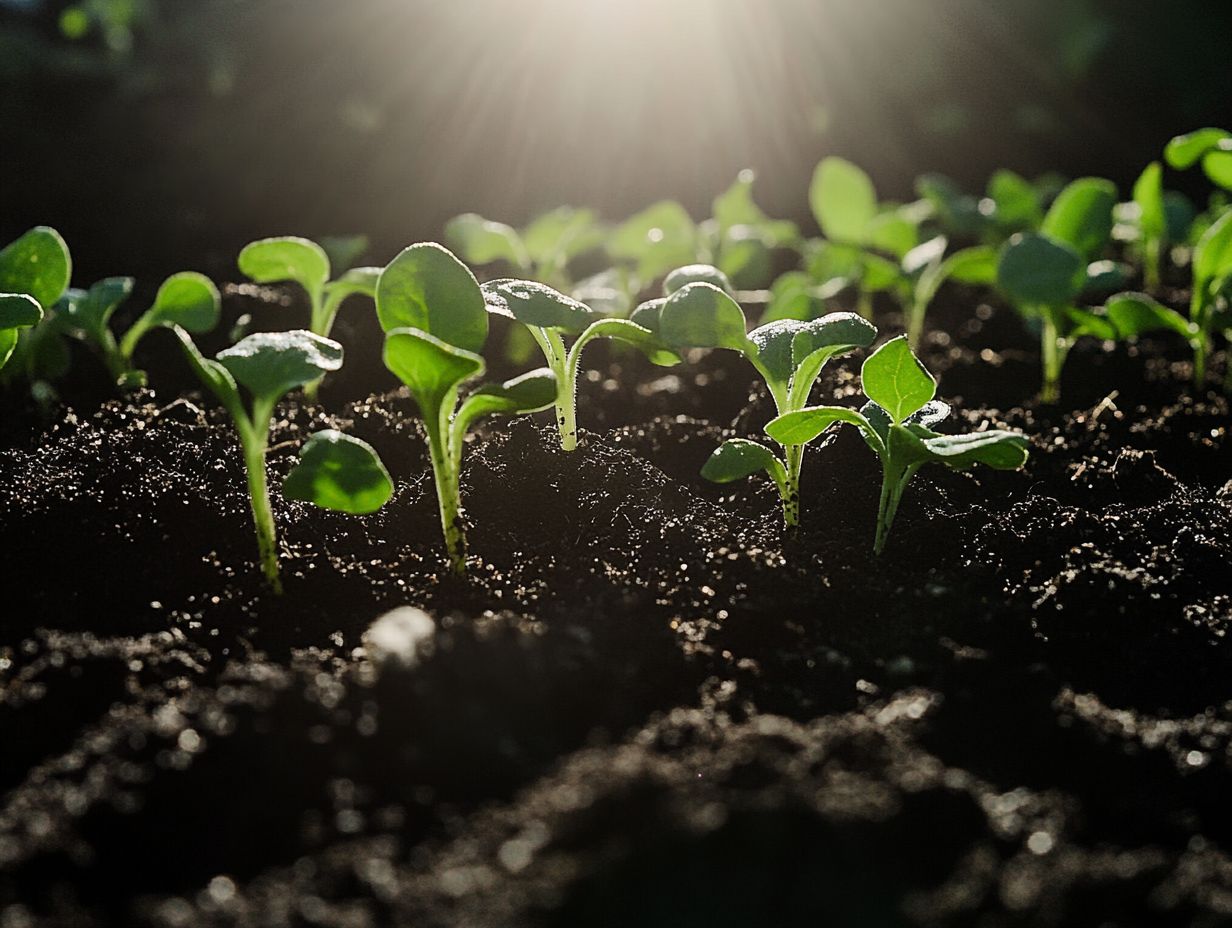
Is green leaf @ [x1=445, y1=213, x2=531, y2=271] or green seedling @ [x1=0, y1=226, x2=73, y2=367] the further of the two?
green leaf @ [x1=445, y1=213, x2=531, y2=271]

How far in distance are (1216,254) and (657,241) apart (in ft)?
4.22

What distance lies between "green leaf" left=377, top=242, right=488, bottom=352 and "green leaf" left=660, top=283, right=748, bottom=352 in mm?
272

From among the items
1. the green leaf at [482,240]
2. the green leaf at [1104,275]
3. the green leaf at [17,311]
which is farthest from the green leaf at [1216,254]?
the green leaf at [17,311]

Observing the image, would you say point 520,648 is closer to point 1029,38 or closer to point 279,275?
point 279,275

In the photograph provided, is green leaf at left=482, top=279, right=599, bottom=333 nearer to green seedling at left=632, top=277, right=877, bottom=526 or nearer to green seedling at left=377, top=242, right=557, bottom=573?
green seedling at left=377, top=242, right=557, bottom=573

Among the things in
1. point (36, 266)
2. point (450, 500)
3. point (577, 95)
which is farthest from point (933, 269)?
point (577, 95)

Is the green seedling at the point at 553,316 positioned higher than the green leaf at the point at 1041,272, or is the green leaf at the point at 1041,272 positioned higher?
the green seedling at the point at 553,316

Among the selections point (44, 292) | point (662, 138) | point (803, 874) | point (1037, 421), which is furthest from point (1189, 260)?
point (44, 292)

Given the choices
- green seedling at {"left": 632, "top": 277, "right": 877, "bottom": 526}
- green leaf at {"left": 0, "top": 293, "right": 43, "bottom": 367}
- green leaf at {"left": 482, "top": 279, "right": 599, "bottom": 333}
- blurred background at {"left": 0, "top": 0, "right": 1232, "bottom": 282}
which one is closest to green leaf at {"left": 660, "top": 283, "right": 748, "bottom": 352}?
green seedling at {"left": 632, "top": 277, "right": 877, "bottom": 526}

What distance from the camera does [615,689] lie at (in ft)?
4.02

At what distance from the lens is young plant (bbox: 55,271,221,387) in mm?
1957

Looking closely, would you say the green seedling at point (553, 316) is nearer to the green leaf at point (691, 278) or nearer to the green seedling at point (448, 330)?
the green seedling at point (448, 330)

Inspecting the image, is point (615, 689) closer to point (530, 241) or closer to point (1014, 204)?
point (530, 241)

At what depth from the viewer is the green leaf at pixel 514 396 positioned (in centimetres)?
140
